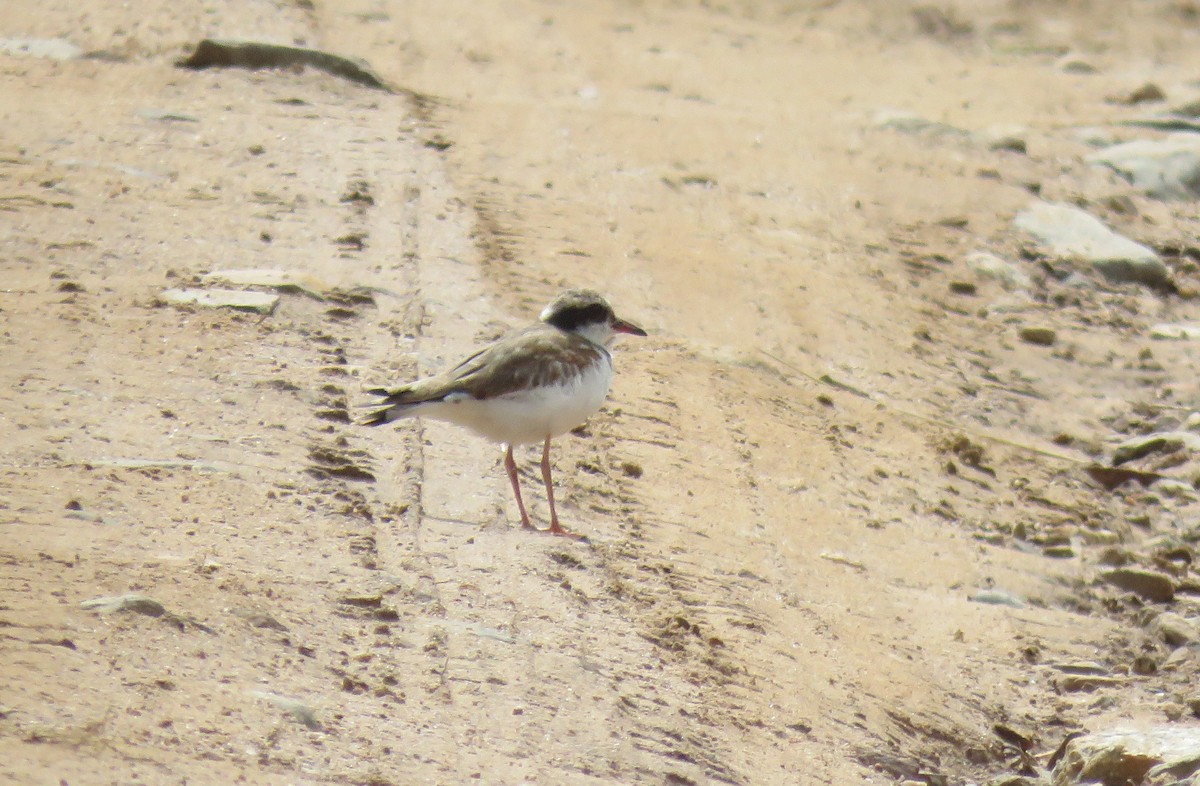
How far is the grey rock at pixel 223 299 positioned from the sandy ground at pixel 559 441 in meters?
0.12

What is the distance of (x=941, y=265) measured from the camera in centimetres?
1288

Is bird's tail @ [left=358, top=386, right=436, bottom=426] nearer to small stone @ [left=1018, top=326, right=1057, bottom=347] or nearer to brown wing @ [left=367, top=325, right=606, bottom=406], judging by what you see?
brown wing @ [left=367, top=325, right=606, bottom=406]

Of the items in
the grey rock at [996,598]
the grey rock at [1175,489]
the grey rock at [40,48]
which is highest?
the grey rock at [40,48]

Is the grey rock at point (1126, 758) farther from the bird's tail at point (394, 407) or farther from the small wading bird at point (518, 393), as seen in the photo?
the bird's tail at point (394, 407)

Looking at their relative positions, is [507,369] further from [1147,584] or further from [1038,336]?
[1038,336]

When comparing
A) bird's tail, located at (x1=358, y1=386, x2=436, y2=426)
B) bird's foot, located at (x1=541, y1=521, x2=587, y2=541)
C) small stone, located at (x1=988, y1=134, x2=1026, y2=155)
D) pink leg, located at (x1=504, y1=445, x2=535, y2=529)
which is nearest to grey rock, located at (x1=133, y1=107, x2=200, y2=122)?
pink leg, located at (x1=504, y1=445, x2=535, y2=529)

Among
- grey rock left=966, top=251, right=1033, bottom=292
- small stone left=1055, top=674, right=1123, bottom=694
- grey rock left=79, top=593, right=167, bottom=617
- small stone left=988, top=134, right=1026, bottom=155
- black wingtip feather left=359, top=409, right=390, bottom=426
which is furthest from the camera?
small stone left=988, top=134, right=1026, bottom=155

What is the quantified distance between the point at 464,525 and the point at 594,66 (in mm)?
8959

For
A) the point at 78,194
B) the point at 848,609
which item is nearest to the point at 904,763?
the point at 848,609

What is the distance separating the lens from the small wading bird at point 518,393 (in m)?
7.69

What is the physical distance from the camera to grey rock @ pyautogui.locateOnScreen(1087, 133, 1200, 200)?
14.9m

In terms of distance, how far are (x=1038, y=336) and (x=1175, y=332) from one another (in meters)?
1.25

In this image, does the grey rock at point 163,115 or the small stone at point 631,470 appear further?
the grey rock at point 163,115

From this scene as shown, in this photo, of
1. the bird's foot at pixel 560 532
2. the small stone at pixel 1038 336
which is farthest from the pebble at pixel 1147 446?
the bird's foot at pixel 560 532
